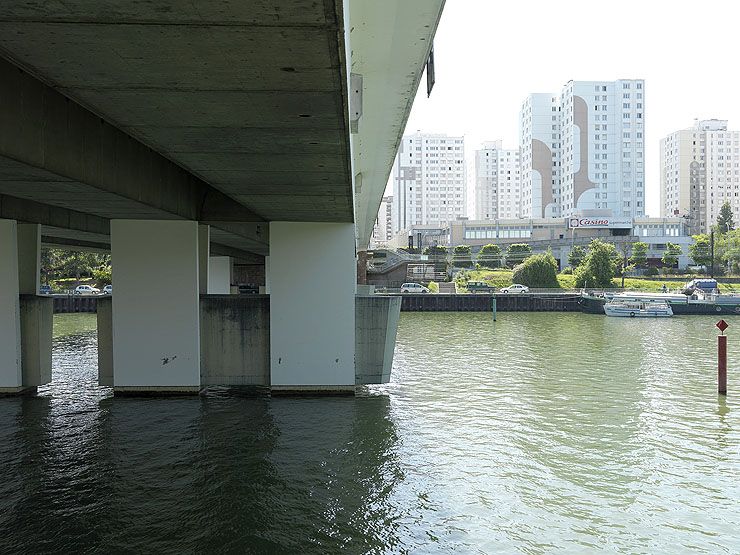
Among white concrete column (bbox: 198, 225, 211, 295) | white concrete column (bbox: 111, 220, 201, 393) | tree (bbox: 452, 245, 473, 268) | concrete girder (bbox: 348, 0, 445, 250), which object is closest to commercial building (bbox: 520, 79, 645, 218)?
tree (bbox: 452, 245, 473, 268)

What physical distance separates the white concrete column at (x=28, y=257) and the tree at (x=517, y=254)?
74.8 m

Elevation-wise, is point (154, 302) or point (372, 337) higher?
point (154, 302)

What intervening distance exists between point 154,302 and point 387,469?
873cm

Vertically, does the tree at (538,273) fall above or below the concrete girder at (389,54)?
below

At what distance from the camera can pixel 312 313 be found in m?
17.7

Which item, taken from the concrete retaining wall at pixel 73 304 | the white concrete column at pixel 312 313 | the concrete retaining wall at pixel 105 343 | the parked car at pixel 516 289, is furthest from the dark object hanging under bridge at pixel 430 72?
the parked car at pixel 516 289

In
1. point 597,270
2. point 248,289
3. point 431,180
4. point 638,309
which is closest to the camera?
point 638,309

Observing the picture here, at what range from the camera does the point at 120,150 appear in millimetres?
10000

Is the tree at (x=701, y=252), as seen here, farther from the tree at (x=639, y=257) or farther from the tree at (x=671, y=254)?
the tree at (x=639, y=257)

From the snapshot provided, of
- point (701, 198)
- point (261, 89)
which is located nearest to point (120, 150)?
point (261, 89)

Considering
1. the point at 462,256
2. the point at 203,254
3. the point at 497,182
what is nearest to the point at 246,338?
the point at 203,254

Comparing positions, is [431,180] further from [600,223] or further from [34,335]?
[34,335]

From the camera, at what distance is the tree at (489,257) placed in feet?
288

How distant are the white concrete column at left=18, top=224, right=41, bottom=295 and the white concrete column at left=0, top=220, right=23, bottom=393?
92 cm
